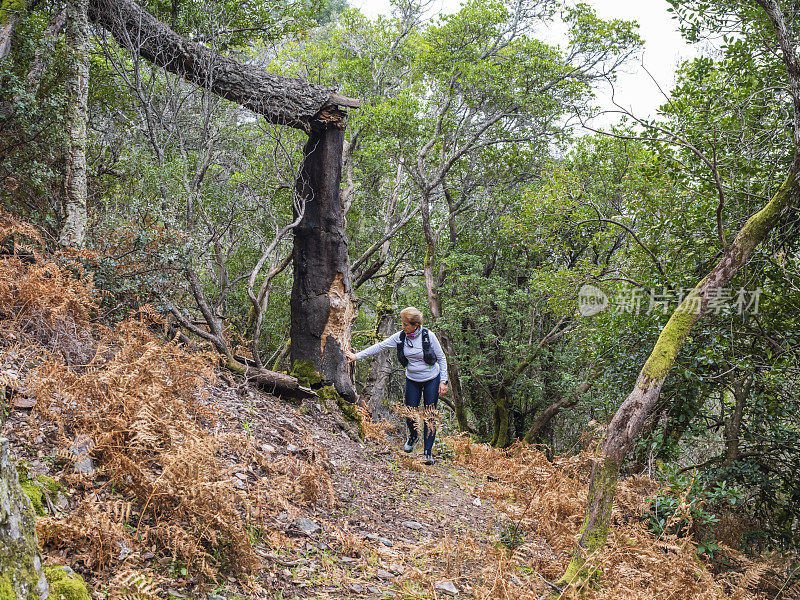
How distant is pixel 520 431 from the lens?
17.2 m

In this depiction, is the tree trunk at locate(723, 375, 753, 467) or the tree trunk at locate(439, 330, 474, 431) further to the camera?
the tree trunk at locate(439, 330, 474, 431)

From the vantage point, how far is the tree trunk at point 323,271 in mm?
8469

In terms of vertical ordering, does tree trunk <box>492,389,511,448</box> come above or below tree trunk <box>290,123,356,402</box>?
below

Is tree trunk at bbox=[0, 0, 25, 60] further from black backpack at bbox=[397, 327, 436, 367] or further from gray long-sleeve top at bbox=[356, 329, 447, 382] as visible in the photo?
black backpack at bbox=[397, 327, 436, 367]

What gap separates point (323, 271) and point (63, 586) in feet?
21.6

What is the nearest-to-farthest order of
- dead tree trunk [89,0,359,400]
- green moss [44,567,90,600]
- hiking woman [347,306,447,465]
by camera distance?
1. green moss [44,567,90,600]
2. hiking woman [347,306,447,465]
3. dead tree trunk [89,0,359,400]

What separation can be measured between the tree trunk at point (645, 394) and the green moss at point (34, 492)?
3.65 m

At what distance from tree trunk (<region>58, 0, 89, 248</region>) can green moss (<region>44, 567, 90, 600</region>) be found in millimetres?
4877

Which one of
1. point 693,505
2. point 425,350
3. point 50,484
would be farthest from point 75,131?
point 693,505

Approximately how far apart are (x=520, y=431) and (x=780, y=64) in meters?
12.7

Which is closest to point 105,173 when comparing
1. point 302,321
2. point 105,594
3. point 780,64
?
point 302,321

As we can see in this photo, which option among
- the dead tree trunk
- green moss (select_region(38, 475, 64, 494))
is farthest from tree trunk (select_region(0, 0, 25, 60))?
green moss (select_region(38, 475, 64, 494))

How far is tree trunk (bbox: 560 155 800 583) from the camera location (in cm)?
441

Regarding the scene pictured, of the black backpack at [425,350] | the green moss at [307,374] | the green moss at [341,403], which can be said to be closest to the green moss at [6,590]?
the black backpack at [425,350]
